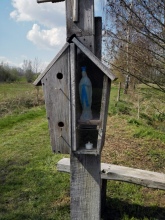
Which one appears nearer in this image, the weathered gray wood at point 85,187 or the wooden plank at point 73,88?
the wooden plank at point 73,88

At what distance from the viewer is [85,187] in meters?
2.61

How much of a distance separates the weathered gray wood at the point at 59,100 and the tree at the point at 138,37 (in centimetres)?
156

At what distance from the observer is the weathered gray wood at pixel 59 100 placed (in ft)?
7.36

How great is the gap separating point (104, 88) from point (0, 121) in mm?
7916

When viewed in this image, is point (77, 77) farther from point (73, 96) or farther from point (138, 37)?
point (138, 37)

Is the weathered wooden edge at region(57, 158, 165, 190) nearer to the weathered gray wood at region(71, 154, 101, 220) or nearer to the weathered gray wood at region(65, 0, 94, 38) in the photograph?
the weathered gray wood at region(71, 154, 101, 220)

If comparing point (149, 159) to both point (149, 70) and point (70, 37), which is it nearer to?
point (149, 70)

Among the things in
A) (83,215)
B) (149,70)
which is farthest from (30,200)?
(149,70)

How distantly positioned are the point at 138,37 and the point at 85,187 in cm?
244

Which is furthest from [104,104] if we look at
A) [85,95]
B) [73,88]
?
[73,88]

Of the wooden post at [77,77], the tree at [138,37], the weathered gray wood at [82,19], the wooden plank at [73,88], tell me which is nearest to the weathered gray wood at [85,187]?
the wooden post at [77,77]

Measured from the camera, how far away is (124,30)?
3.88 metres

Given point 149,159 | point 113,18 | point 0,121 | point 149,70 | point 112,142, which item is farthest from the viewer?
point 0,121

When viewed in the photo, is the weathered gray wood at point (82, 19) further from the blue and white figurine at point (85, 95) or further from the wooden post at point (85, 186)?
the wooden post at point (85, 186)
